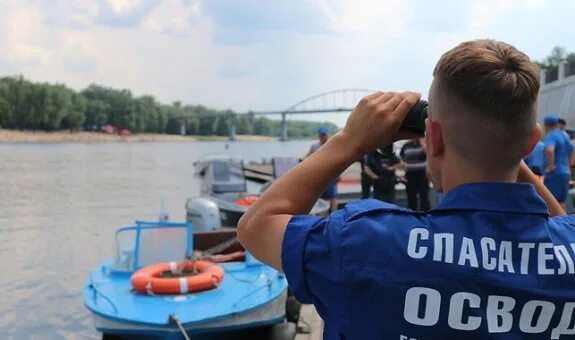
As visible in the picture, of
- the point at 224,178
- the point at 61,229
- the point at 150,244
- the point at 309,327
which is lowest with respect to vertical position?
the point at 61,229

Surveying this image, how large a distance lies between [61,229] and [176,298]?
15.1 m

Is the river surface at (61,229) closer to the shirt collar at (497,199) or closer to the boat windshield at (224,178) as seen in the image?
the boat windshield at (224,178)

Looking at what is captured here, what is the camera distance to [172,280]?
6.81 metres

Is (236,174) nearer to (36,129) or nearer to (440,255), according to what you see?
(440,255)

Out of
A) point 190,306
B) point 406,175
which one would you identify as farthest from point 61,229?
point 190,306

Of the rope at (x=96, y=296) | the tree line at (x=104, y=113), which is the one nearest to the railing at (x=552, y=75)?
the rope at (x=96, y=296)

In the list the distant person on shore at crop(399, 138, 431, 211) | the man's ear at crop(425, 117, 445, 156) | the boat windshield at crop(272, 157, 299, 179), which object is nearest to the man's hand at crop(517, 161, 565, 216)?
the man's ear at crop(425, 117, 445, 156)

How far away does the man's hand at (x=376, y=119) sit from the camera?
4.38ft

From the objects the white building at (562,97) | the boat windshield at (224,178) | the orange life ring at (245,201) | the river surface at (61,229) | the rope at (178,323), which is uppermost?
the white building at (562,97)

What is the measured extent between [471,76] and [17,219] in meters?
23.7

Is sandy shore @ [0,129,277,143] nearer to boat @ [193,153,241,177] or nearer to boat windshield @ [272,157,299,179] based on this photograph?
boat @ [193,153,241,177]

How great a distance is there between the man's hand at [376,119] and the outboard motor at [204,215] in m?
10.5

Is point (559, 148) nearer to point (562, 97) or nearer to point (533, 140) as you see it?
point (533, 140)

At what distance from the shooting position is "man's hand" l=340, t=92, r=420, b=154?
4.38 feet
